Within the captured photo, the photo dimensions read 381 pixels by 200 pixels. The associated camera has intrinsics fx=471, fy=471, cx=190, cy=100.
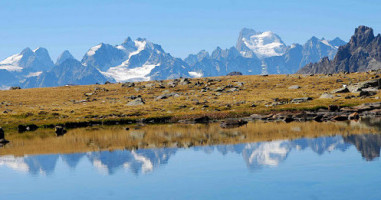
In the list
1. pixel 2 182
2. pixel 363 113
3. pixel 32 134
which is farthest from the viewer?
pixel 363 113

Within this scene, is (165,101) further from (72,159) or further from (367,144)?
(367,144)

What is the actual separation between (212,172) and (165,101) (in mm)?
89294

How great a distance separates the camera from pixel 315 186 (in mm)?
37969

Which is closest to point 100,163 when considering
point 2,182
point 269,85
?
point 2,182

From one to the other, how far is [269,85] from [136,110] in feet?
208

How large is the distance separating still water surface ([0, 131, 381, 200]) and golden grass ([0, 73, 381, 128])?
43.6m

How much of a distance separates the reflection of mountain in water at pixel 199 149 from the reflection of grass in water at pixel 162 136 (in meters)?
4.01

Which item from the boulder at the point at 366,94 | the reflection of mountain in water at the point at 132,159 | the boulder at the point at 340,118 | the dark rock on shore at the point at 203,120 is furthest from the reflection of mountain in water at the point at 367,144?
the boulder at the point at 366,94

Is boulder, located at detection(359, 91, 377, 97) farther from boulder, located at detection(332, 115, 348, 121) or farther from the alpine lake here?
the alpine lake

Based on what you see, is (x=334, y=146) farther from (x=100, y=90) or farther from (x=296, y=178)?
(x=100, y=90)

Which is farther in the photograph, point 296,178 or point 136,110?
point 136,110

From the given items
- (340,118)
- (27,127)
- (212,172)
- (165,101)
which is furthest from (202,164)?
(165,101)

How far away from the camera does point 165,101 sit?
441ft

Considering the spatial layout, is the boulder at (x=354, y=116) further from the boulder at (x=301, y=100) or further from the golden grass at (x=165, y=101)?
the boulder at (x=301, y=100)
